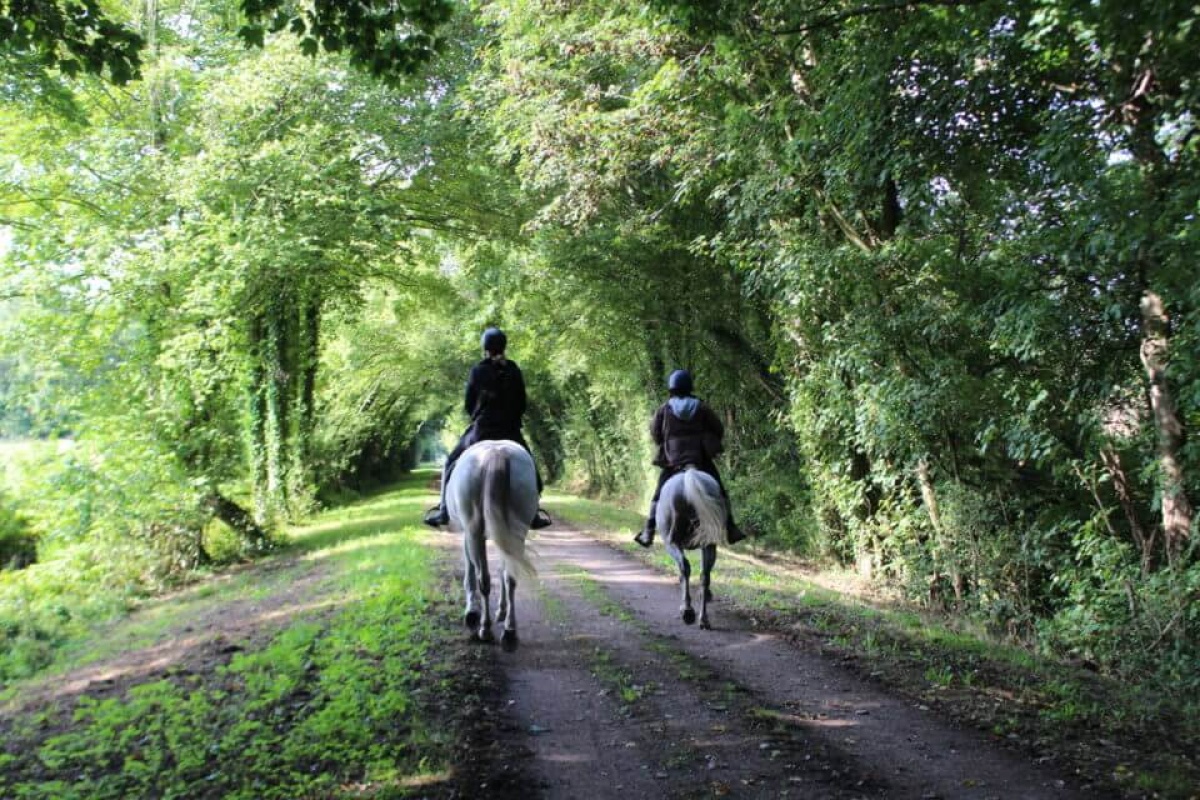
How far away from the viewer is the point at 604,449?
33375mm

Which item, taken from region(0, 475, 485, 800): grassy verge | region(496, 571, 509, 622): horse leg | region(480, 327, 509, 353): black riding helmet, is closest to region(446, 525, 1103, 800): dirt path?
region(496, 571, 509, 622): horse leg

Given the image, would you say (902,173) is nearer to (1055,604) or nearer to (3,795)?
(1055,604)

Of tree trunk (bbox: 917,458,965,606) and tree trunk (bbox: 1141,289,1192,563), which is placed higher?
tree trunk (bbox: 1141,289,1192,563)

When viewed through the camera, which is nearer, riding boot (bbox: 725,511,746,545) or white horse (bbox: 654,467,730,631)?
white horse (bbox: 654,467,730,631)

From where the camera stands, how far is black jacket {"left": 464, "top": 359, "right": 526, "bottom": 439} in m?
7.73

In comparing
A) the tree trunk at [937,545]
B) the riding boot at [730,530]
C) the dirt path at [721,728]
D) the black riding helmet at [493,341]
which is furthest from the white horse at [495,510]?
the tree trunk at [937,545]

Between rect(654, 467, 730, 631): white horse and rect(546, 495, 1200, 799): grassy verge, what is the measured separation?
833mm

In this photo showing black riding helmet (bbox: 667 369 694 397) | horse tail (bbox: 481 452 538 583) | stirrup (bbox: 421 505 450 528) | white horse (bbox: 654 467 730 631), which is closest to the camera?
horse tail (bbox: 481 452 538 583)

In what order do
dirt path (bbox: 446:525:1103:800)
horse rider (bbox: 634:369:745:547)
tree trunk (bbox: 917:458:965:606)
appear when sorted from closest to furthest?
1. dirt path (bbox: 446:525:1103:800)
2. horse rider (bbox: 634:369:745:547)
3. tree trunk (bbox: 917:458:965:606)

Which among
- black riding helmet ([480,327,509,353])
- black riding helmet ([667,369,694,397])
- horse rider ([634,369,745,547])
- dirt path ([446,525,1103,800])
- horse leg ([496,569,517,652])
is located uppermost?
black riding helmet ([480,327,509,353])

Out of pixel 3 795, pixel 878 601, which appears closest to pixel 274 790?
pixel 3 795

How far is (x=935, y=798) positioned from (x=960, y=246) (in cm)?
546

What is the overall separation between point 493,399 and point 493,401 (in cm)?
2

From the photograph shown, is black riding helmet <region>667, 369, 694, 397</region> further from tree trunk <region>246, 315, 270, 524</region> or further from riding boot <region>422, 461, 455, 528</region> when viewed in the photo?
tree trunk <region>246, 315, 270, 524</region>
